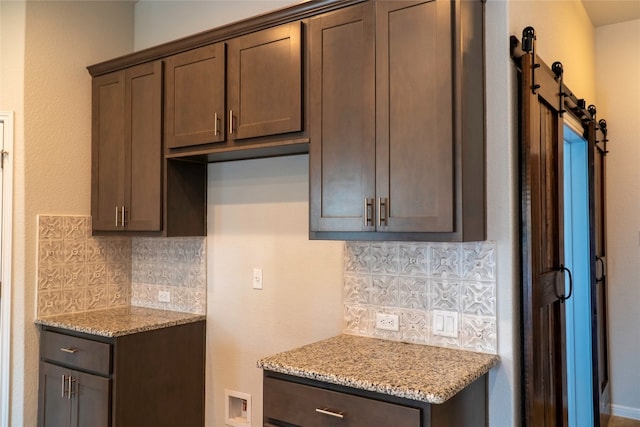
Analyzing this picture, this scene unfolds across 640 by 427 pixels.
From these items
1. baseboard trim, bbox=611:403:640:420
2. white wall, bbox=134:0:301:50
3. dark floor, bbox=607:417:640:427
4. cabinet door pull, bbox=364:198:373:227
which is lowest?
dark floor, bbox=607:417:640:427

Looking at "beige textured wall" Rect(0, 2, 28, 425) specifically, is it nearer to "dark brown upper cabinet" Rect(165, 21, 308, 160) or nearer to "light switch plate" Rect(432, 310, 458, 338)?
"dark brown upper cabinet" Rect(165, 21, 308, 160)

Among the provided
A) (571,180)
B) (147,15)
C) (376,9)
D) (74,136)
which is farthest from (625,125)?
(74,136)

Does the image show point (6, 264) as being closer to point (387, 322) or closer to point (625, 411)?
point (387, 322)

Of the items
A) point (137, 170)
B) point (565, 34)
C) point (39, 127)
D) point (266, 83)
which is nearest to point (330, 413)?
point (266, 83)

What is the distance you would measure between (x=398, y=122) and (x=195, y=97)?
119cm

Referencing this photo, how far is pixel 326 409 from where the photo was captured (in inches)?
67.4

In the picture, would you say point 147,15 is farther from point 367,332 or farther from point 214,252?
point 367,332

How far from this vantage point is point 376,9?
6.42 feet

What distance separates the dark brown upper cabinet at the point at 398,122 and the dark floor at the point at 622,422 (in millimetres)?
2717

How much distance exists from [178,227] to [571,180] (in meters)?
2.56

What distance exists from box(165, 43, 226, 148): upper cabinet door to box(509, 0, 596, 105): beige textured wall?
1.39 metres

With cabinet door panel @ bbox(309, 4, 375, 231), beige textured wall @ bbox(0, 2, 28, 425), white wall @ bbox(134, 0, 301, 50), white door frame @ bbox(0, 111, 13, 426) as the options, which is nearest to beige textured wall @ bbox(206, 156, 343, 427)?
cabinet door panel @ bbox(309, 4, 375, 231)

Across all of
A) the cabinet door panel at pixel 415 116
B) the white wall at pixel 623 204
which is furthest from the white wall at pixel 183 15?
the white wall at pixel 623 204

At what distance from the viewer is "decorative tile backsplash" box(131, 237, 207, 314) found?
2.96 metres
